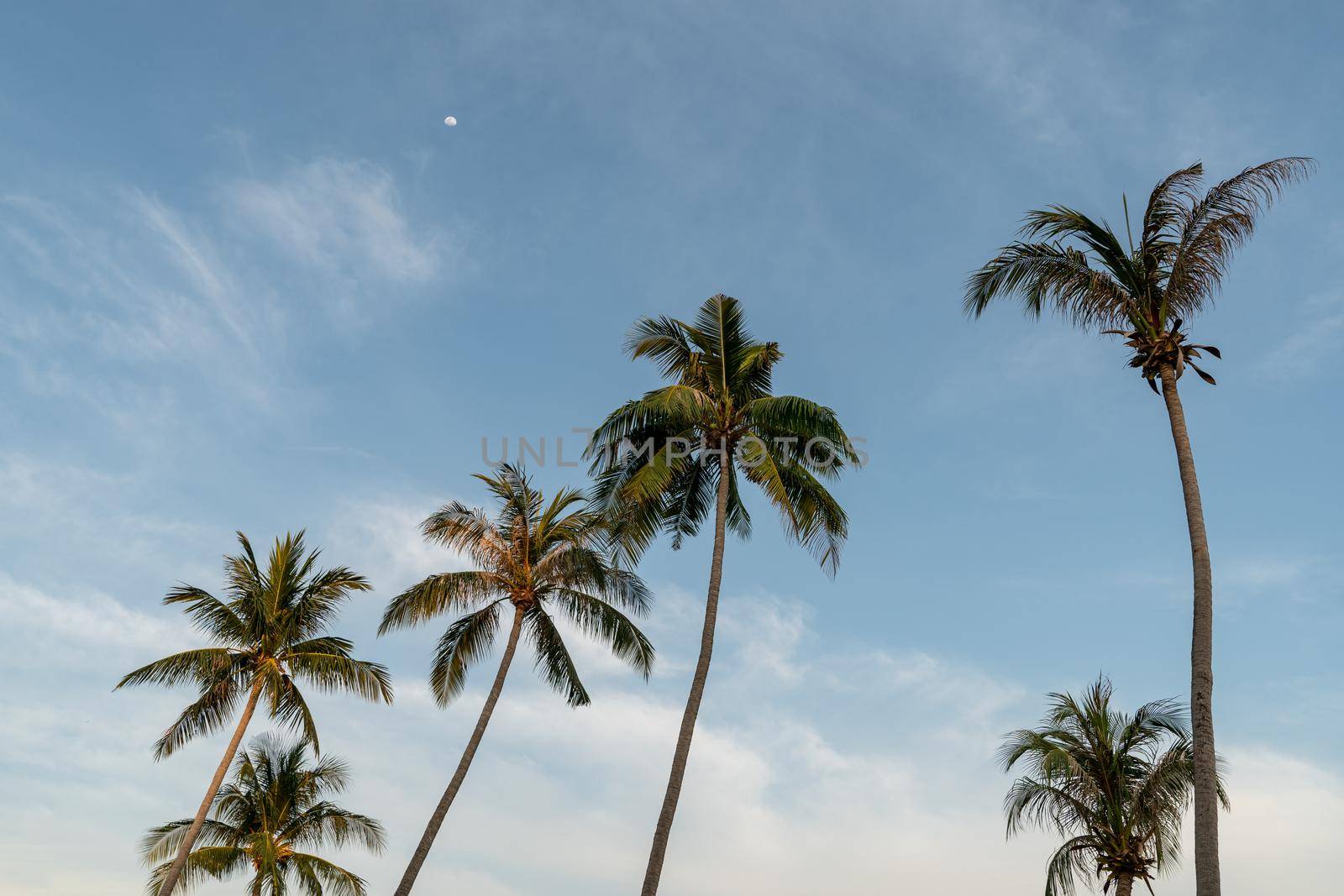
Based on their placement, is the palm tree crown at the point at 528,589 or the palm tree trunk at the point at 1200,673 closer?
the palm tree trunk at the point at 1200,673

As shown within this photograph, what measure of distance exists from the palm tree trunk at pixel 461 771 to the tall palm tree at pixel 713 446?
4842mm

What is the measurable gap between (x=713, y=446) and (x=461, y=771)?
33.3 feet

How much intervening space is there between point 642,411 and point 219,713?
44.0ft

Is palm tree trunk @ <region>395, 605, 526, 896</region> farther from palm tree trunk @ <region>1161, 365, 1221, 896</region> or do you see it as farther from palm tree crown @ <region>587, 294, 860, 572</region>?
palm tree trunk @ <region>1161, 365, 1221, 896</region>

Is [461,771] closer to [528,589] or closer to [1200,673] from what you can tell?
[528,589]

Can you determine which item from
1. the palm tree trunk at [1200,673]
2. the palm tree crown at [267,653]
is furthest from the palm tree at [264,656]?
the palm tree trunk at [1200,673]

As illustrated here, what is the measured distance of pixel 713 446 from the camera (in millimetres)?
22625

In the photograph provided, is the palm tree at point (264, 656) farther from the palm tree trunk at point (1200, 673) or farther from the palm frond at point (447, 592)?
the palm tree trunk at point (1200, 673)

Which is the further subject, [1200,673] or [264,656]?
[264,656]

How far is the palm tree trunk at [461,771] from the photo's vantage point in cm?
2369

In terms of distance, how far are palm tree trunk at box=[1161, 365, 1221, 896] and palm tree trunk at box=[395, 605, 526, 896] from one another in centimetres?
1623

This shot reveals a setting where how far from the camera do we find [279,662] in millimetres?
25734

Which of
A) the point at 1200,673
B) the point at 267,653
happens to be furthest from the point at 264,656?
the point at 1200,673

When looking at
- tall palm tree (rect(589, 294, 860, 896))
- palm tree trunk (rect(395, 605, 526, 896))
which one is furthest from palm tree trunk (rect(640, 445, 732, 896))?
palm tree trunk (rect(395, 605, 526, 896))
